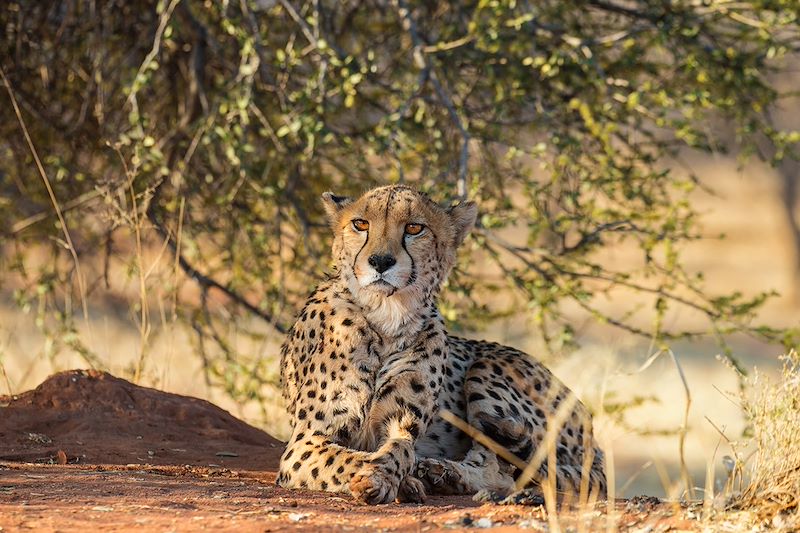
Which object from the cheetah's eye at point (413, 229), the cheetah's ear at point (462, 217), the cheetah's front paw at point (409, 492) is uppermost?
the cheetah's ear at point (462, 217)

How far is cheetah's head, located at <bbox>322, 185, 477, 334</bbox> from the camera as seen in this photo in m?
4.11

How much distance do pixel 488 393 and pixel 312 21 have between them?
221cm

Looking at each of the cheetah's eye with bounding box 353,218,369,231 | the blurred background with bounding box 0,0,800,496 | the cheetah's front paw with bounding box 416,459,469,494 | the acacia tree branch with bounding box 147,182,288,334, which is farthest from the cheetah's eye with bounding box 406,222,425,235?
the acacia tree branch with bounding box 147,182,288,334

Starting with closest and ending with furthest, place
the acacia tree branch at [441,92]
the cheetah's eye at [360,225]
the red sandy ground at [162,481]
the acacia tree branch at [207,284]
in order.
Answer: the red sandy ground at [162,481] < the cheetah's eye at [360,225] < the acacia tree branch at [441,92] < the acacia tree branch at [207,284]

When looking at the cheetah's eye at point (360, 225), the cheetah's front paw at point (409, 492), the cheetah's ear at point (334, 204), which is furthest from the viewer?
the cheetah's ear at point (334, 204)

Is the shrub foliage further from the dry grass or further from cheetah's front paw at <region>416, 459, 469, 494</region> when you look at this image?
the dry grass

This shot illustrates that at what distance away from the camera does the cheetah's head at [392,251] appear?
13.5 feet

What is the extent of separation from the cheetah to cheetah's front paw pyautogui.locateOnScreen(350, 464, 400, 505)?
0.15 ft

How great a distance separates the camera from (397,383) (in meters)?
4.21

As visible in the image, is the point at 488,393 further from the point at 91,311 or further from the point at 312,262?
the point at 91,311

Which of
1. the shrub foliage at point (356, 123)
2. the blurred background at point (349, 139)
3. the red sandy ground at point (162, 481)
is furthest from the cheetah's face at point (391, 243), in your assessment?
the shrub foliage at point (356, 123)

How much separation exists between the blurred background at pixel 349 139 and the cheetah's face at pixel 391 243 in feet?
3.01

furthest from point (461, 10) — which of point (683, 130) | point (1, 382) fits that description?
point (1, 382)

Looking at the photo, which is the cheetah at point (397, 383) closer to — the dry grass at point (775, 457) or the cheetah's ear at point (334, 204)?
the cheetah's ear at point (334, 204)
